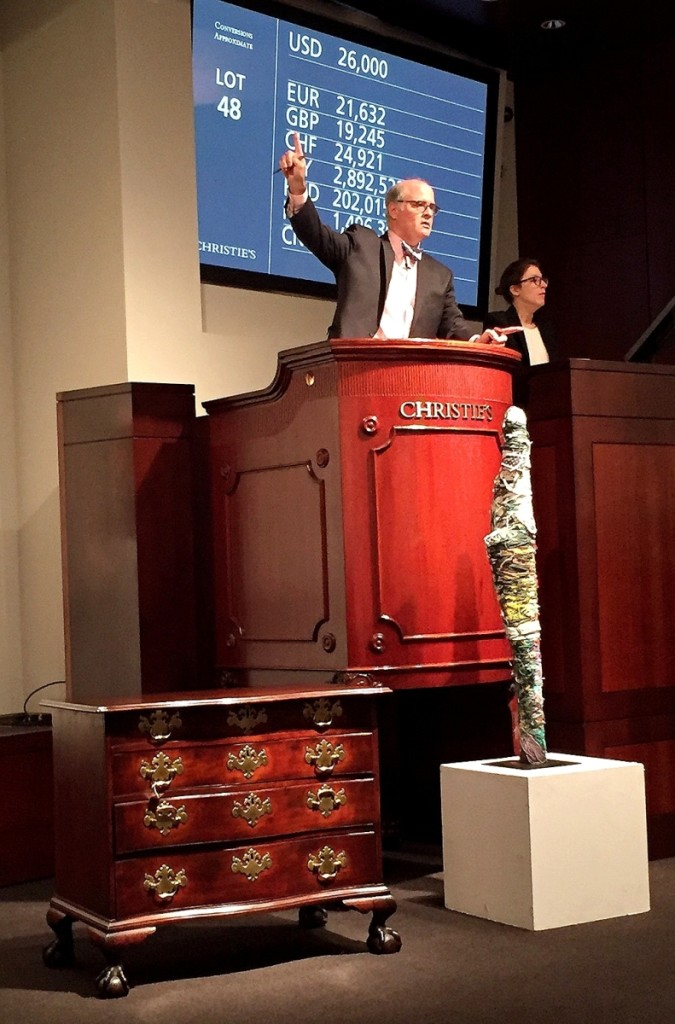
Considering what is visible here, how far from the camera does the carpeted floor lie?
10.1 ft

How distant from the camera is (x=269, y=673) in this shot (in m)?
4.24

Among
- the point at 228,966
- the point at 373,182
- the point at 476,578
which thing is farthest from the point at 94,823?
the point at 373,182

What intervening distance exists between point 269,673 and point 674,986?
58.6 inches

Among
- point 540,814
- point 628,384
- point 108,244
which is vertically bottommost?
point 540,814

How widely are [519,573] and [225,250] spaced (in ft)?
9.21

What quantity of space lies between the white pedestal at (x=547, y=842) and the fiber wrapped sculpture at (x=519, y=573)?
0.14 meters

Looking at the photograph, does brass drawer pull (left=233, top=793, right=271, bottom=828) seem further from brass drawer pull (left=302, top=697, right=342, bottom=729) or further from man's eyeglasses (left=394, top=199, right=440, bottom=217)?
man's eyeglasses (left=394, top=199, right=440, bottom=217)

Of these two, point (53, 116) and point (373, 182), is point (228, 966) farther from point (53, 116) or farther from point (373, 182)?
point (373, 182)

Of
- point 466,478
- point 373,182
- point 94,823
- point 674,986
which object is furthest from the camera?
point 373,182

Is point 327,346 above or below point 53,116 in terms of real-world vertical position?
below

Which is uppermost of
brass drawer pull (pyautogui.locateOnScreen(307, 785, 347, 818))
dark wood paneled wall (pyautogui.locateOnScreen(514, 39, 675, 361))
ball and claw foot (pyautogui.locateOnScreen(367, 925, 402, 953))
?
dark wood paneled wall (pyautogui.locateOnScreen(514, 39, 675, 361))

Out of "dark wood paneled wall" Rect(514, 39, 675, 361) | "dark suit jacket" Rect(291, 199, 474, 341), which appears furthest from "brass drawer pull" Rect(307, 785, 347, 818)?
"dark wood paneled wall" Rect(514, 39, 675, 361)

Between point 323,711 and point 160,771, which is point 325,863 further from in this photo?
point 160,771

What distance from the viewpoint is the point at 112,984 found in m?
3.28
